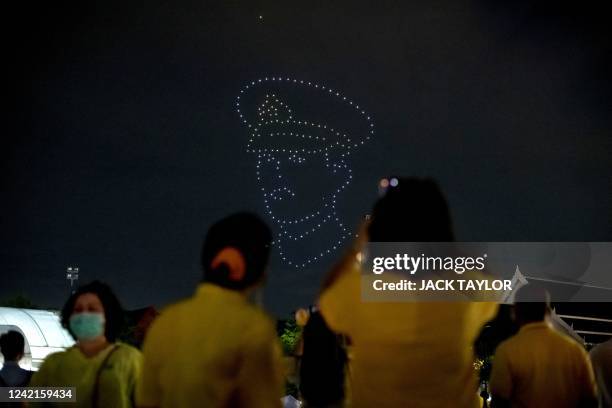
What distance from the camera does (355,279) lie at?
3400 millimetres

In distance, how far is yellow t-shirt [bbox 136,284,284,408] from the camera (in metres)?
2.88

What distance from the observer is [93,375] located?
14.4 ft

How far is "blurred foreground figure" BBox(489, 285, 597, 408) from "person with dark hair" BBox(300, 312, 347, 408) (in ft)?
4.15

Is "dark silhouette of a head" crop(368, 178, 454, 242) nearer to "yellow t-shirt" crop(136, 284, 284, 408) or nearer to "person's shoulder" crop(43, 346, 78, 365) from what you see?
"yellow t-shirt" crop(136, 284, 284, 408)

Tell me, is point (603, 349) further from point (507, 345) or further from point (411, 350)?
point (411, 350)

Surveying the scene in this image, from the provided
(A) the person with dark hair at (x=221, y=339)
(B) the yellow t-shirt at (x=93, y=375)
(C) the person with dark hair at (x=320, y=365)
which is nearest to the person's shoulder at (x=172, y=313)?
(A) the person with dark hair at (x=221, y=339)

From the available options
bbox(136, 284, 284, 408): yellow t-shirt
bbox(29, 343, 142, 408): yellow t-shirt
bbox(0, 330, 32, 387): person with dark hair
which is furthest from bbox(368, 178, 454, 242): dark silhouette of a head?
bbox(0, 330, 32, 387): person with dark hair

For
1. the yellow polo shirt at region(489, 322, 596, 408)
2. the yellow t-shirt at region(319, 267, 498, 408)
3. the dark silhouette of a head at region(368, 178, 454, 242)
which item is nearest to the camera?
the yellow t-shirt at region(319, 267, 498, 408)

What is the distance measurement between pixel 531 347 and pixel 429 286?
46.6 inches

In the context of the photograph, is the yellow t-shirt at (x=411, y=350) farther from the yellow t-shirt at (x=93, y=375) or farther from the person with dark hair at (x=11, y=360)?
the person with dark hair at (x=11, y=360)

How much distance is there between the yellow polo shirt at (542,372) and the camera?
162 inches

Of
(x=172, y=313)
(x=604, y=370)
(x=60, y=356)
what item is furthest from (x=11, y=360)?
(x=604, y=370)

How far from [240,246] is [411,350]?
90 cm

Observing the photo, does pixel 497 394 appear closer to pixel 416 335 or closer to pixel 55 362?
pixel 416 335
